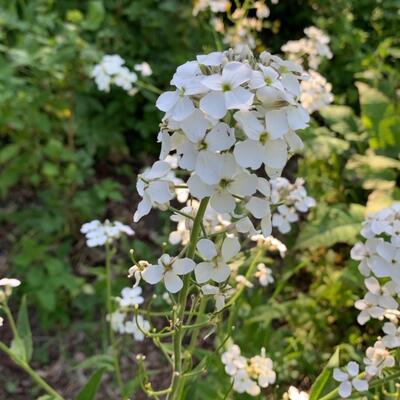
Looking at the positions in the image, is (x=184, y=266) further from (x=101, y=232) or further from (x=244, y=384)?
(x=101, y=232)

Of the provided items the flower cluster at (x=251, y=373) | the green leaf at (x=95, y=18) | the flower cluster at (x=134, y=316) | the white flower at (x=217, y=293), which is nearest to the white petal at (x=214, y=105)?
the white flower at (x=217, y=293)

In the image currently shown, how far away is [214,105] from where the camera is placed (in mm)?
1058

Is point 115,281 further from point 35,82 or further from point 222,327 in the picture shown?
point 35,82

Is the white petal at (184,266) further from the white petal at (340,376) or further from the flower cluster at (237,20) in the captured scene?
the flower cluster at (237,20)

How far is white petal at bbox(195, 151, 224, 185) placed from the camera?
108cm

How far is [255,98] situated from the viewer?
1.10 metres

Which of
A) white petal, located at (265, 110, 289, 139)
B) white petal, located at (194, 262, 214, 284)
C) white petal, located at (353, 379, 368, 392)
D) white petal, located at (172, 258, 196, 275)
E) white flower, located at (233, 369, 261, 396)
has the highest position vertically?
white petal, located at (265, 110, 289, 139)

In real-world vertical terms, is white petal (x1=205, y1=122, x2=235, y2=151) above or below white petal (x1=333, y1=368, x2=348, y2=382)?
above

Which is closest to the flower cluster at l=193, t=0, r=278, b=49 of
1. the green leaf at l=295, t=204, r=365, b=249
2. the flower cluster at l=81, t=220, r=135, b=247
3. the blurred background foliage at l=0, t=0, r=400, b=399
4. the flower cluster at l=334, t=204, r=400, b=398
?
the blurred background foliage at l=0, t=0, r=400, b=399

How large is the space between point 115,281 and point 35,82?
990 millimetres

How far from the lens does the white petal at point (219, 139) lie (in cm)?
107

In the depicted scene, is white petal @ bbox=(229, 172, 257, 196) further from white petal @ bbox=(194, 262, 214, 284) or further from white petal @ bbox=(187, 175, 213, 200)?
white petal @ bbox=(194, 262, 214, 284)

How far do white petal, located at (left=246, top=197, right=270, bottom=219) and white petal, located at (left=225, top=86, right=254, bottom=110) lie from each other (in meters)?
0.20

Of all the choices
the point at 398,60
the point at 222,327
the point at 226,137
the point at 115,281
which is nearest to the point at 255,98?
the point at 226,137
